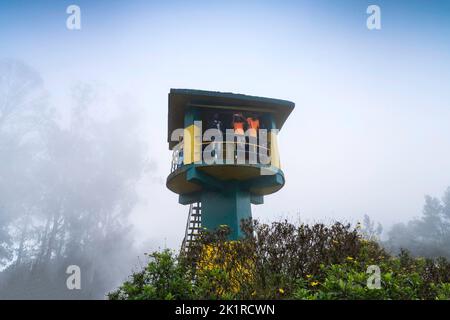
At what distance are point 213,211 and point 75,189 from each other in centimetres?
3801

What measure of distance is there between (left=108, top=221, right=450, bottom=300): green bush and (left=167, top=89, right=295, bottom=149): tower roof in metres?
6.73

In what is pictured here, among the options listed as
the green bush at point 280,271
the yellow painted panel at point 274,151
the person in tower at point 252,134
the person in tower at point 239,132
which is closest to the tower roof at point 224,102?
the person in tower at point 252,134

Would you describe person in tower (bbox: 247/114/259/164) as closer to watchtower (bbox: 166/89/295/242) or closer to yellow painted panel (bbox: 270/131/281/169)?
watchtower (bbox: 166/89/295/242)

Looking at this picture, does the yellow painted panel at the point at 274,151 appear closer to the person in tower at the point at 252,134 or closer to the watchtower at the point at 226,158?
the watchtower at the point at 226,158

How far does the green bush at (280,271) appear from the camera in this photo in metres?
4.68

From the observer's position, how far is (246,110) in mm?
12969

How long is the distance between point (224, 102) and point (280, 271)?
8317 mm

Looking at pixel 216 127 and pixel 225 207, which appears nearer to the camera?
pixel 225 207

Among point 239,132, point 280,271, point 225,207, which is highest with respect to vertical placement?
point 239,132

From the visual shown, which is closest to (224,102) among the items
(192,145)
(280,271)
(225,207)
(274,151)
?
(192,145)

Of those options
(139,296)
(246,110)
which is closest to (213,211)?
(246,110)

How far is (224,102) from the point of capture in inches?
492

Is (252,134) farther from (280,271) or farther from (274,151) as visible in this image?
(280,271)
